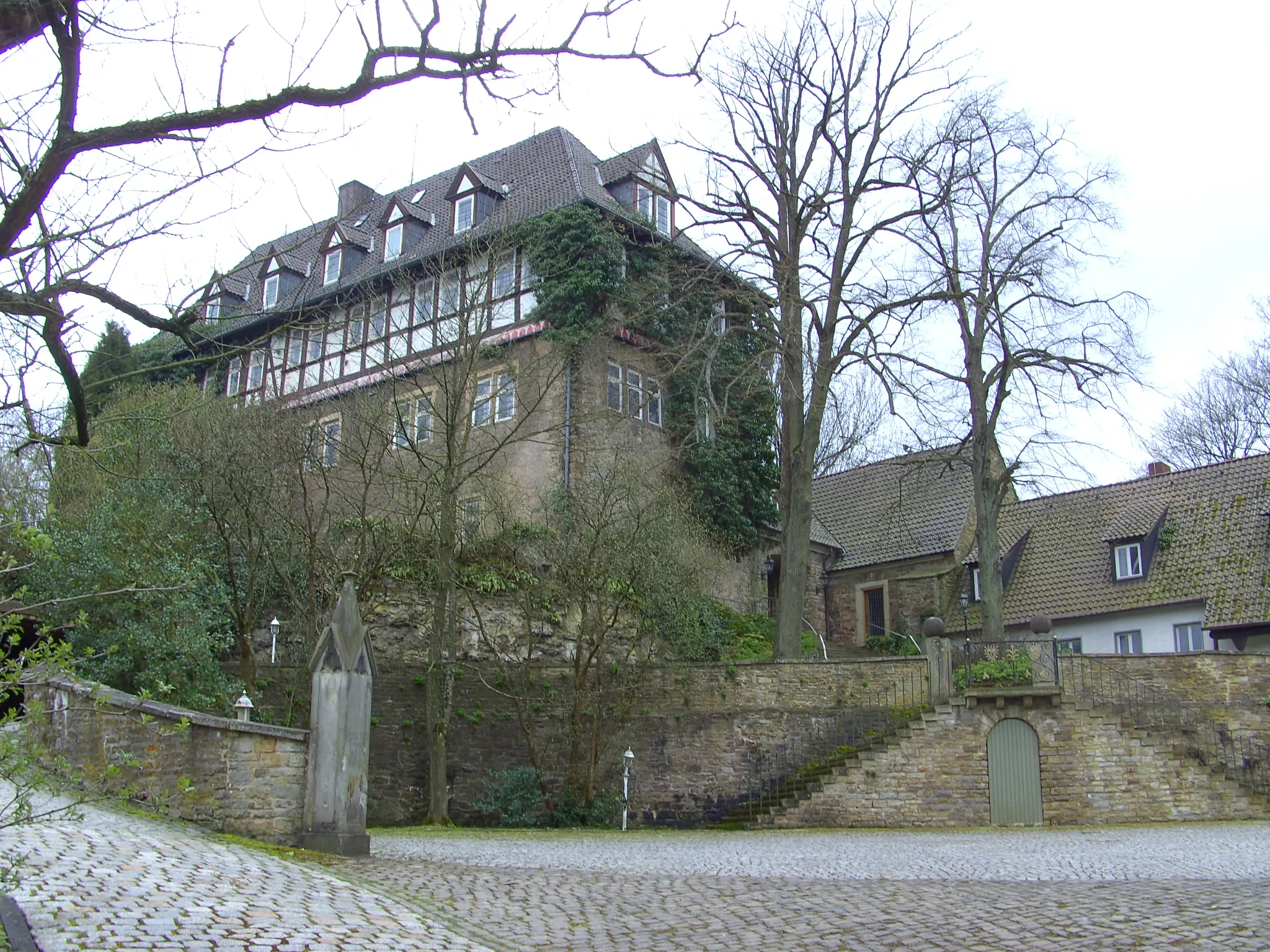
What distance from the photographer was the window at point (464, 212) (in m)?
31.4

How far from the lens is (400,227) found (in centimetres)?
3331

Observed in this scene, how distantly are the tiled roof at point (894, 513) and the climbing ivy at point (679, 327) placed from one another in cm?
460

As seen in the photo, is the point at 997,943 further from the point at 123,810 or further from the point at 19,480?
the point at 19,480

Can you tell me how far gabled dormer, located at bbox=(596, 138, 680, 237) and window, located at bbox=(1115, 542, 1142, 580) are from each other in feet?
43.8

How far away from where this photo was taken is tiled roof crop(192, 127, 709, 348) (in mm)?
29797

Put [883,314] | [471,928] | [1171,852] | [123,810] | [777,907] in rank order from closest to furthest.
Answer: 1. [471,928]
2. [777,907]
3. [123,810]
4. [1171,852]
5. [883,314]

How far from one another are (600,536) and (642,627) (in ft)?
6.09

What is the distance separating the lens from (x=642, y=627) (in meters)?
21.6

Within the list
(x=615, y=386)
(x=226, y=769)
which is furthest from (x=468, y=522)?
(x=226, y=769)

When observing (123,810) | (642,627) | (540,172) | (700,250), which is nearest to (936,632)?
(642,627)

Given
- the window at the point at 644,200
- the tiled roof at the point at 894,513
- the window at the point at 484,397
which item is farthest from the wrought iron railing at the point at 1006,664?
the window at the point at 644,200

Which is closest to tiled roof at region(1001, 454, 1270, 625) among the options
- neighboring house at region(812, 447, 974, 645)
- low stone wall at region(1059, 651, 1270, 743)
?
neighboring house at region(812, 447, 974, 645)

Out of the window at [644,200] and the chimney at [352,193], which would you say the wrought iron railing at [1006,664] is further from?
the chimney at [352,193]

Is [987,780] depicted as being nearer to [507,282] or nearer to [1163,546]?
[1163,546]
